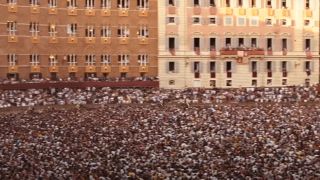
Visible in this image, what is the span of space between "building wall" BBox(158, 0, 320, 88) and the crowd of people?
3.97 metres

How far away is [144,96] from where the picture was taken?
2261 inches

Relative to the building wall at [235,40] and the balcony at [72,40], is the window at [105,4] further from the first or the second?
the building wall at [235,40]

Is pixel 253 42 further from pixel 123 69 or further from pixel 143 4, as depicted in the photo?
pixel 123 69

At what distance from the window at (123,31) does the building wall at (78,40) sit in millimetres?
290

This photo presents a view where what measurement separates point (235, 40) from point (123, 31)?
429 inches

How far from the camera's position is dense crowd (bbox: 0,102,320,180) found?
27625mm

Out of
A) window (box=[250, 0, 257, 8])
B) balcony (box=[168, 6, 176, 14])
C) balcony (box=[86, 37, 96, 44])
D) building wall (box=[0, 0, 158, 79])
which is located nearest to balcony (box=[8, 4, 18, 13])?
building wall (box=[0, 0, 158, 79])

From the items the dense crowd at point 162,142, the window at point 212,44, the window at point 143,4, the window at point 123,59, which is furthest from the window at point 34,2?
the window at point 212,44

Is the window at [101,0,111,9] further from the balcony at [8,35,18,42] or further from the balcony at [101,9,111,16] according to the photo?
the balcony at [8,35,18,42]

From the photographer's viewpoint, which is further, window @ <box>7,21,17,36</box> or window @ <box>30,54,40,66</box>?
window @ <box>30,54,40,66</box>

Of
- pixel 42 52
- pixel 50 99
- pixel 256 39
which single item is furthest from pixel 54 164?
pixel 256 39

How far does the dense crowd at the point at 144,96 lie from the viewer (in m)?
53.8

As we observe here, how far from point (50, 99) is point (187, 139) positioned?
19.6 m

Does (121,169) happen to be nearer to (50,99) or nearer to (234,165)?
(234,165)
